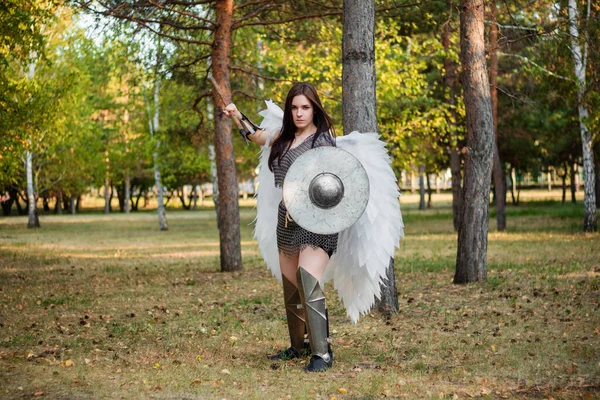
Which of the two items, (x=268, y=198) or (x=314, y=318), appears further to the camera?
(x=268, y=198)

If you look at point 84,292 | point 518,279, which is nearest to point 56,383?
point 84,292

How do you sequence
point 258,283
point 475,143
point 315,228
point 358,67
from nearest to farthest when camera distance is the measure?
1. point 315,228
2. point 358,67
3. point 475,143
4. point 258,283

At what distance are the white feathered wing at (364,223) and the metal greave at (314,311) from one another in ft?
1.95

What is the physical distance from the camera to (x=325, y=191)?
5.59m

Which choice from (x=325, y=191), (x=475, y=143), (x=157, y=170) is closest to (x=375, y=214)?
(x=325, y=191)

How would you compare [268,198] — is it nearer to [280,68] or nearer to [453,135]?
[453,135]

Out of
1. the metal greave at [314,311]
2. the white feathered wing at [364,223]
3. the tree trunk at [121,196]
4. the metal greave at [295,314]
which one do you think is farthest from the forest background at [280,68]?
the tree trunk at [121,196]

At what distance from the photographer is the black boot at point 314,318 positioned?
574 centimetres

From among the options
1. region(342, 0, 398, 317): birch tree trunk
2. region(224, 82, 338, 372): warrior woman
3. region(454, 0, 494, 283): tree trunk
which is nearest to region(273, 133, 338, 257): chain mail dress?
region(224, 82, 338, 372): warrior woman

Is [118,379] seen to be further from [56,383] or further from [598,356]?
[598,356]

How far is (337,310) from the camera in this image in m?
9.17

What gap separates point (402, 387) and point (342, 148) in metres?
1.89

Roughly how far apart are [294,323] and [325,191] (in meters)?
1.30

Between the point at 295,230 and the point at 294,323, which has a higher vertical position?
the point at 295,230
